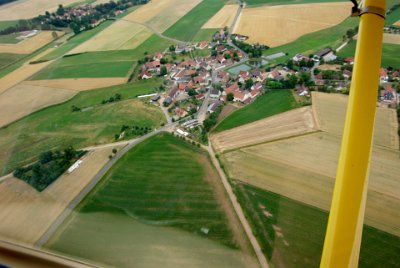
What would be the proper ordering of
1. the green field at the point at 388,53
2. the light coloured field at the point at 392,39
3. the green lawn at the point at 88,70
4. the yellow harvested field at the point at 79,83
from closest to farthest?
the green field at the point at 388,53 → the yellow harvested field at the point at 79,83 → the light coloured field at the point at 392,39 → the green lawn at the point at 88,70

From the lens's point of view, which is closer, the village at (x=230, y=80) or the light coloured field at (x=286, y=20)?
the village at (x=230, y=80)

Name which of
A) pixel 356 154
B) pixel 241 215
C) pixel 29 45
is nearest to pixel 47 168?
pixel 241 215

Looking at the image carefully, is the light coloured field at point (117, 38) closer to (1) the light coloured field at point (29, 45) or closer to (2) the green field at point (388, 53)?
(1) the light coloured field at point (29, 45)

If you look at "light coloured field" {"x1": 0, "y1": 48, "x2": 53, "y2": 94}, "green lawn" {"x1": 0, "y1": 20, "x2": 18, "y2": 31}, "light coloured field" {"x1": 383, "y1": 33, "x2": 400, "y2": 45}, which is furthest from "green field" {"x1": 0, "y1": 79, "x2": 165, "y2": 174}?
"green lawn" {"x1": 0, "y1": 20, "x2": 18, "y2": 31}

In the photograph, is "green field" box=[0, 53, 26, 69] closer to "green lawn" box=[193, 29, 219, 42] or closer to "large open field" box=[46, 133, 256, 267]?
"green lawn" box=[193, 29, 219, 42]

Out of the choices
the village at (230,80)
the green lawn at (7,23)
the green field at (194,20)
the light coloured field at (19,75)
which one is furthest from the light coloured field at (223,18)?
the green lawn at (7,23)

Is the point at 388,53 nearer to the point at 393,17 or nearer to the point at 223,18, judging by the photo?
the point at 393,17
